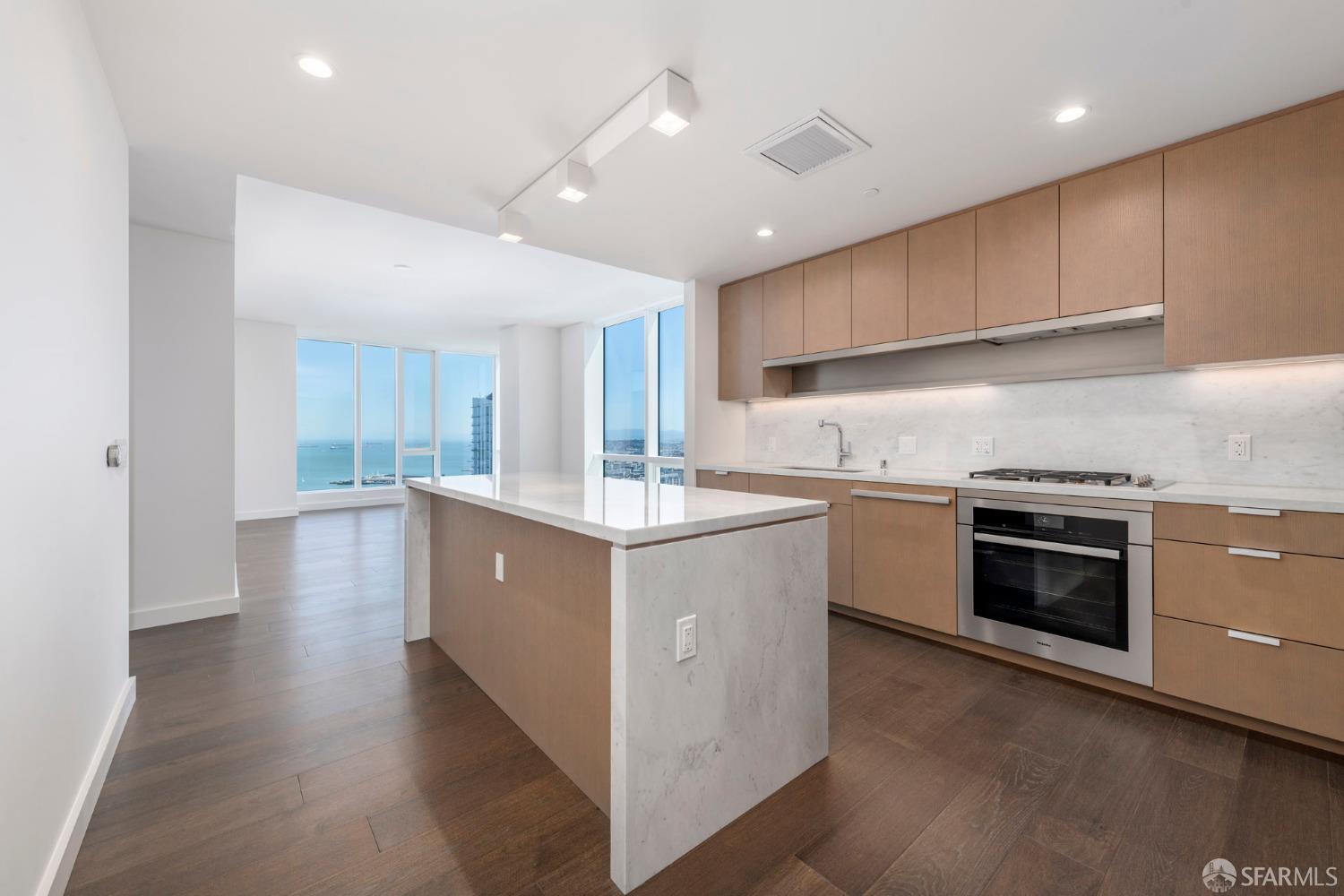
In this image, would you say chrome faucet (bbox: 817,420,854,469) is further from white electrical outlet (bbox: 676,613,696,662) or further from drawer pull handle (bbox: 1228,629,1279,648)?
white electrical outlet (bbox: 676,613,696,662)

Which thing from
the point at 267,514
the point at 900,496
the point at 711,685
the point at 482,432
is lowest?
the point at 267,514

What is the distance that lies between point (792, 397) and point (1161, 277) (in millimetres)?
2198

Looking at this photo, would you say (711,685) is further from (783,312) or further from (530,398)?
(530,398)

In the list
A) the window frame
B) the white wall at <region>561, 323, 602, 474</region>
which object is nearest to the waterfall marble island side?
the window frame

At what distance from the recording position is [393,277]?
5238mm

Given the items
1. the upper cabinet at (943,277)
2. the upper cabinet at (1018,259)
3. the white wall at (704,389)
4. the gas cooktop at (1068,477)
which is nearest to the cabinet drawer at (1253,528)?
the gas cooktop at (1068,477)

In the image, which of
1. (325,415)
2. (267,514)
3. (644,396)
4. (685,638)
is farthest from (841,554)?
(325,415)

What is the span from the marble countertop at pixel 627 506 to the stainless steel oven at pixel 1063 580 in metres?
1.32

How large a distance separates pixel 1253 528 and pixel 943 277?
177 cm

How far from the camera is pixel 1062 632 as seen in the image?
2.54m

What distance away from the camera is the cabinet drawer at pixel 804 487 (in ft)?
11.1

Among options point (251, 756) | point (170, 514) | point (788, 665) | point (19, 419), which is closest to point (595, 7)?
point (19, 419)

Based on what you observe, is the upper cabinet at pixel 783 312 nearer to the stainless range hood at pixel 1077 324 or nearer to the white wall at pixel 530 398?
the stainless range hood at pixel 1077 324

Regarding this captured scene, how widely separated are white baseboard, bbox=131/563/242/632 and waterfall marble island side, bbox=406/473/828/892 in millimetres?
2333
